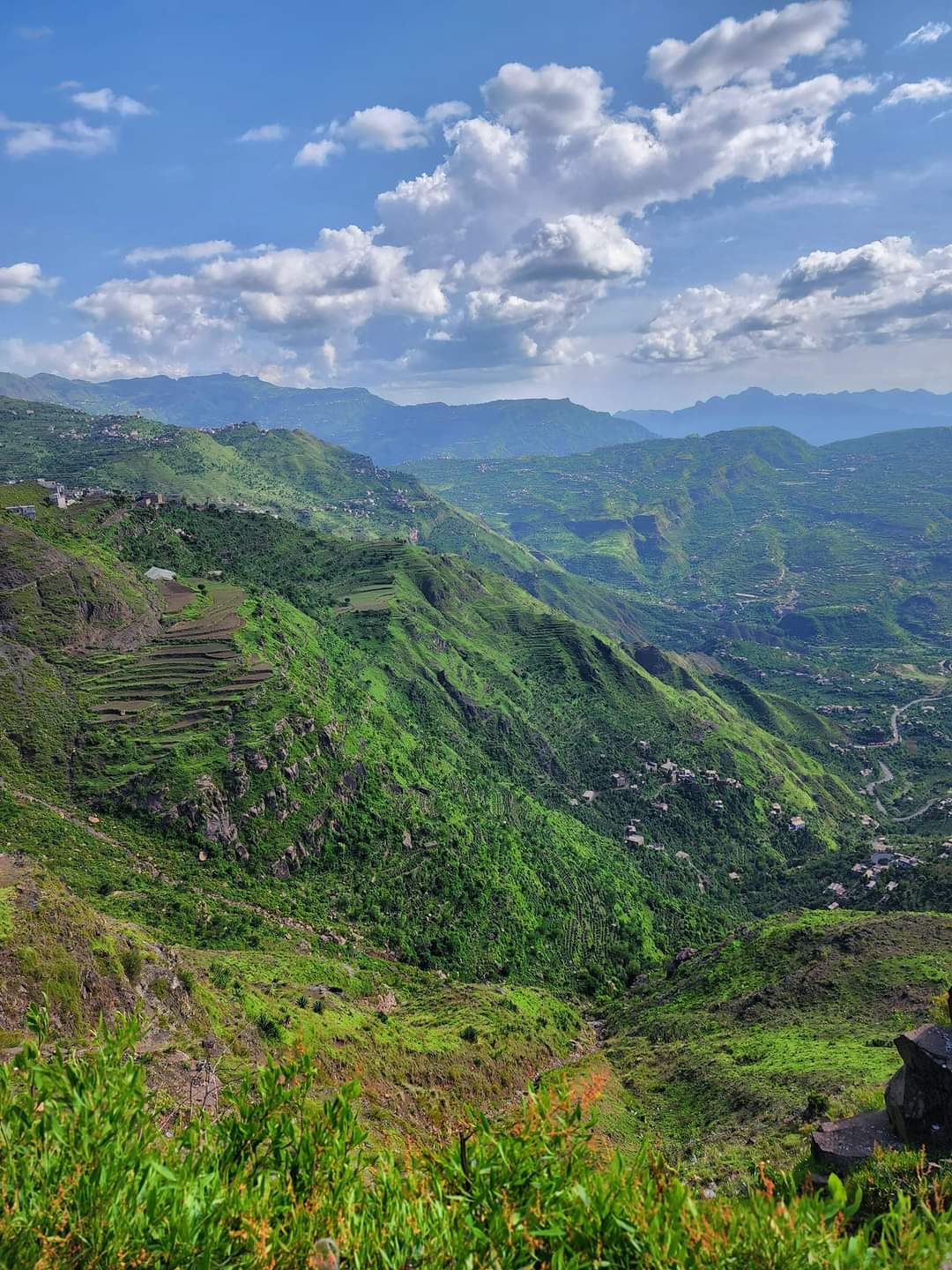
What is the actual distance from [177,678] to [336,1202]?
303 feet

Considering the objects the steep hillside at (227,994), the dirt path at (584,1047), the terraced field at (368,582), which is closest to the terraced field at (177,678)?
the steep hillside at (227,994)

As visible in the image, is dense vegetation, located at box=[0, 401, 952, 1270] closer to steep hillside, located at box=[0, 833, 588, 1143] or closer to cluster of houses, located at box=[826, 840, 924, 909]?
→ steep hillside, located at box=[0, 833, 588, 1143]

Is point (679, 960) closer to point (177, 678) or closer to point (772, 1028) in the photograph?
point (772, 1028)

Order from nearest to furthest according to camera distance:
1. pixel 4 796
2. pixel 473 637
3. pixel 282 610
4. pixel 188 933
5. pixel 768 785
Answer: pixel 188 933 < pixel 4 796 < pixel 282 610 < pixel 768 785 < pixel 473 637

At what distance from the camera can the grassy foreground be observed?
881cm

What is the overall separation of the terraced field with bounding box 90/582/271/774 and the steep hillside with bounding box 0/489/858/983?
0.35 meters

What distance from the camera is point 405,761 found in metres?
113

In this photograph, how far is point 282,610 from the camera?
131250 mm

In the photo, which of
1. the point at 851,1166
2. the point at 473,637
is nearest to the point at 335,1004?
the point at 851,1166

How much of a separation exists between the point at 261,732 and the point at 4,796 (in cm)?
3079

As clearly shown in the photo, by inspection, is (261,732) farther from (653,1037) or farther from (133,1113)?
(133,1113)

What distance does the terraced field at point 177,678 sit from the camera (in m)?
83.6

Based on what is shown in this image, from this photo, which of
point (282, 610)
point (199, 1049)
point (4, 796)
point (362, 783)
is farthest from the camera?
point (282, 610)

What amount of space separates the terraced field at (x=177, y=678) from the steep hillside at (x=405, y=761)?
35 cm
